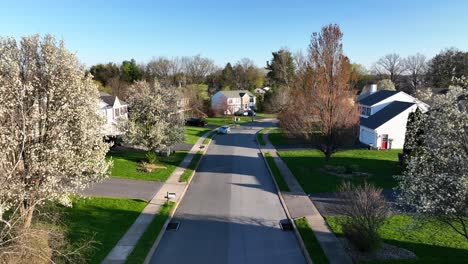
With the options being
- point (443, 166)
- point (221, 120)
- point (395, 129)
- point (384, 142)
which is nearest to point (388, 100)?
point (395, 129)

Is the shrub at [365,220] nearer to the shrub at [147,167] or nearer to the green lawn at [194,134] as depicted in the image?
the shrub at [147,167]

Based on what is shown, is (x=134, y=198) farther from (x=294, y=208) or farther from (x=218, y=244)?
(x=294, y=208)

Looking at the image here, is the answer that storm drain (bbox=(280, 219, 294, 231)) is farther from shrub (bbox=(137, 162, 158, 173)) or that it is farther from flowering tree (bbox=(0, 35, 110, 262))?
shrub (bbox=(137, 162, 158, 173))

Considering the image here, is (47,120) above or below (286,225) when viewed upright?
above

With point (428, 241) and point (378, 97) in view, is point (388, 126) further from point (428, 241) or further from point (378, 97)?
point (428, 241)

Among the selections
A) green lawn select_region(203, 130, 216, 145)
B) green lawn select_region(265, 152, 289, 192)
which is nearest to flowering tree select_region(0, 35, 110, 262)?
green lawn select_region(265, 152, 289, 192)
